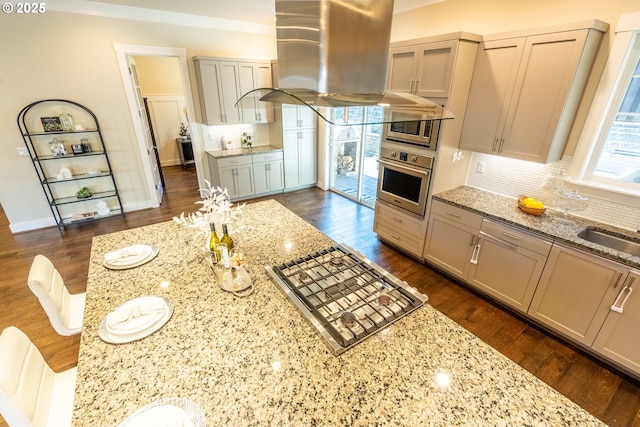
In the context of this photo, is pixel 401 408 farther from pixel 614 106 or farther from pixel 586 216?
pixel 614 106

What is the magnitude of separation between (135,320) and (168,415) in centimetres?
52

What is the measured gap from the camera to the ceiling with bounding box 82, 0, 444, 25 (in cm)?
337

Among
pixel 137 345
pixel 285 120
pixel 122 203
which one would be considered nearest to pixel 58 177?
pixel 122 203

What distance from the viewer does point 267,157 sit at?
498cm

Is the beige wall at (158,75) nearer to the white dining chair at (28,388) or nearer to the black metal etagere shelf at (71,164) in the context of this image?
the black metal etagere shelf at (71,164)

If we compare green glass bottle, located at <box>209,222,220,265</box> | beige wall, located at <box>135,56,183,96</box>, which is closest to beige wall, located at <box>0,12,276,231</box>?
beige wall, located at <box>135,56,183,96</box>

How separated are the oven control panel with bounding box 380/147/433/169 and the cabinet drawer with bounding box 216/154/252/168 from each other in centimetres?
247

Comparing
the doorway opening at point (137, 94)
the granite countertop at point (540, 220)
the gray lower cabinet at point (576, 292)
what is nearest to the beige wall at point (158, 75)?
the doorway opening at point (137, 94)

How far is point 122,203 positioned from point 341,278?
4331 mm

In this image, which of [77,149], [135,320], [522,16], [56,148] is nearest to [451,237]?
[522,16]

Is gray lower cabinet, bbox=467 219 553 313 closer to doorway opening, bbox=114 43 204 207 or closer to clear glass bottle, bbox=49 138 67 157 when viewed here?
Result: doorway opening, bbox=114 43 204 207

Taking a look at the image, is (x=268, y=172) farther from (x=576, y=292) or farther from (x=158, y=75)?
(x=576, y=292)

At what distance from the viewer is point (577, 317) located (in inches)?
81.1

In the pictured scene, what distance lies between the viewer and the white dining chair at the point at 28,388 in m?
0.97
